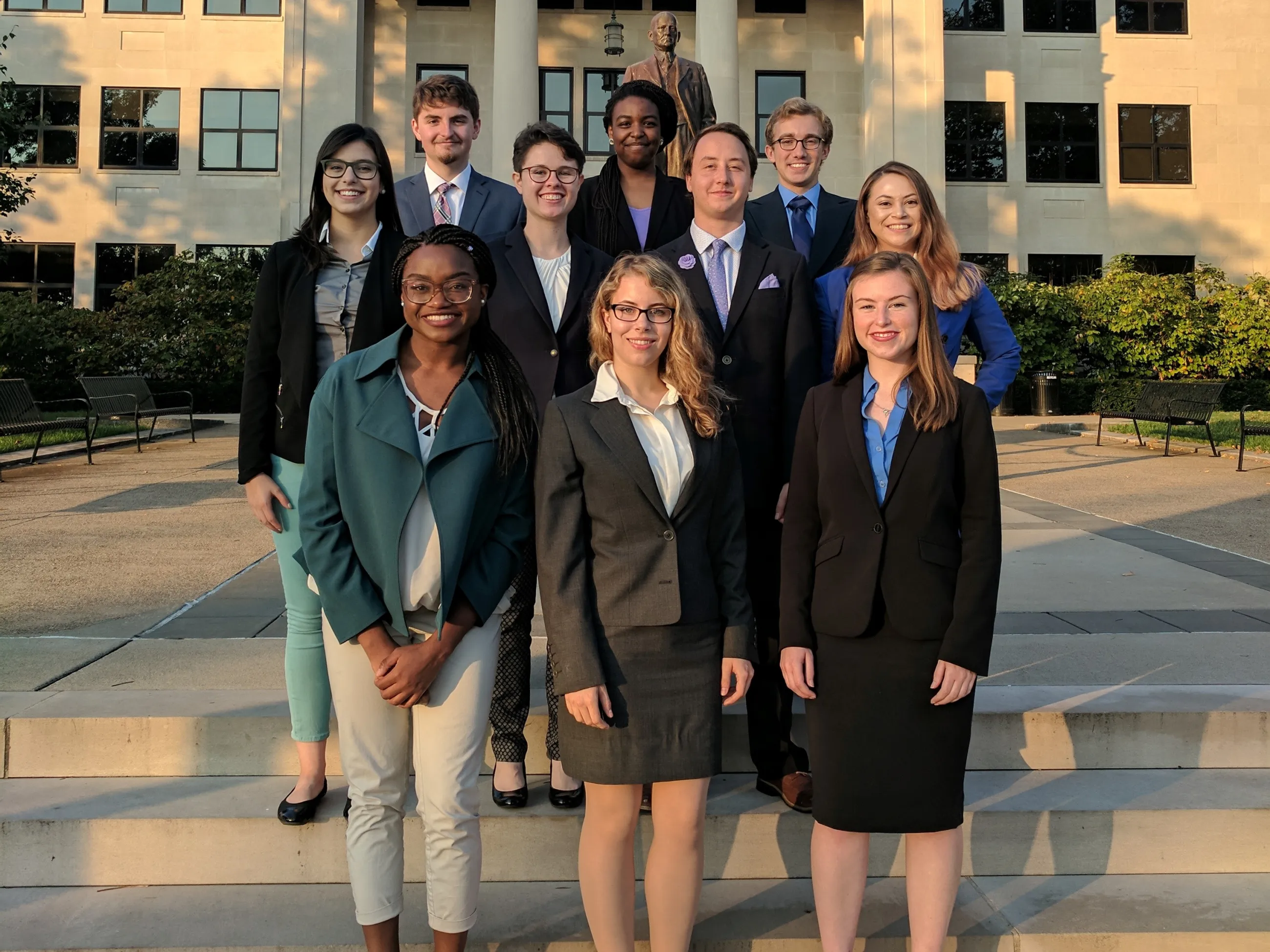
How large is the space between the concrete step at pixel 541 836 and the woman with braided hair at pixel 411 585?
0.89 meters

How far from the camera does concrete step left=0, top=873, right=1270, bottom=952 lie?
3.48 m

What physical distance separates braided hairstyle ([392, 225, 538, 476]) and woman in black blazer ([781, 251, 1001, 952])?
86cm

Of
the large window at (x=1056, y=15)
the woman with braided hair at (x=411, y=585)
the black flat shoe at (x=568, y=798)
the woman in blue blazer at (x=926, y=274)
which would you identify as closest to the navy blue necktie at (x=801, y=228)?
the woman in blue blazer at (x=926, y=274)

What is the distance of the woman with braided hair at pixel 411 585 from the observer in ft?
9.88

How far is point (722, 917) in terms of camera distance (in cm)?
366

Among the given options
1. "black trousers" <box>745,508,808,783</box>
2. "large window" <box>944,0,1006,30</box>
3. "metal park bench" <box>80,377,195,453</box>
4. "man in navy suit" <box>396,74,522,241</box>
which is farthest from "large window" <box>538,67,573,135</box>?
"black trousers" <box>745,508,808,783</box>

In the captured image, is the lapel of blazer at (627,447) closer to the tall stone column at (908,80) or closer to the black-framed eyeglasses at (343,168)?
the black-framed eyeglasses at (343,168)

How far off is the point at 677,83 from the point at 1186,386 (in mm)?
13877

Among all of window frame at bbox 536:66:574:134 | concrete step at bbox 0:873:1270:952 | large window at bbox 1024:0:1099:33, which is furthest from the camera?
large window at bbox 1024:0:1099:33

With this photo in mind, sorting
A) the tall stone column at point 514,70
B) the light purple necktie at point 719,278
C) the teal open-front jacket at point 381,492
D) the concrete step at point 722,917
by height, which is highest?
the tall stone column at point 514,70

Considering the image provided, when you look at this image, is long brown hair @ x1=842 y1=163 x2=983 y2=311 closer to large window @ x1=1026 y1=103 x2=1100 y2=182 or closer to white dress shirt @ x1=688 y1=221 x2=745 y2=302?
white dress shirt @ x1=688 y1=221 x2=745 y2=302

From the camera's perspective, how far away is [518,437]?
3.20 meters

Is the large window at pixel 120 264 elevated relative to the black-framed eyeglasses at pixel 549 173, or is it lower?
elevated

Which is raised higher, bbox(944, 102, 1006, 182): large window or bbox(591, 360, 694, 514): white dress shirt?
bbox(944, 102, 1006, 182): large window
